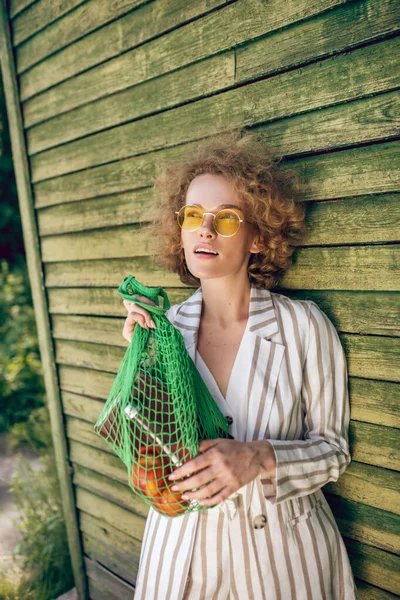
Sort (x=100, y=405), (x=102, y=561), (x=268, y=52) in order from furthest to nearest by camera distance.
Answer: (x=102, y=561) < (x=100, y=405) < (x=268, y=52)

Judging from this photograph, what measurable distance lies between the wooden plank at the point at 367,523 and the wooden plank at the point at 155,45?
182 centimetres

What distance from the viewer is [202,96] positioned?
2.05 metres

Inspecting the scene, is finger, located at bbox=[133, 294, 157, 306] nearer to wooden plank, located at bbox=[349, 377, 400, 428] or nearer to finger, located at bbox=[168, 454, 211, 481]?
finger, located at bbox=[168, 454, 211, 481]

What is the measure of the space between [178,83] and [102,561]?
9.58 feet

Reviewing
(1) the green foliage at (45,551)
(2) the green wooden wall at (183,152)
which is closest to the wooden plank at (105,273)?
(2) the green wooden wall at (183,152)

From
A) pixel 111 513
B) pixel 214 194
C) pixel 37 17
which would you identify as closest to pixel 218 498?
pixel 214 194

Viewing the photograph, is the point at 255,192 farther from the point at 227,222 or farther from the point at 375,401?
the point at 375,401

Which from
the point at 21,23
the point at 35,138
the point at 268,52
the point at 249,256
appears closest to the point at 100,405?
the point at 249,256

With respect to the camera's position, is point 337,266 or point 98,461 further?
point 98,461

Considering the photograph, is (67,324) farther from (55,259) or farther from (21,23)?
(21,23)

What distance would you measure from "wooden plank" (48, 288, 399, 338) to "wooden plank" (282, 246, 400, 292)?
0.11 ft

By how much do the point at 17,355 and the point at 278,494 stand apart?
227 inches

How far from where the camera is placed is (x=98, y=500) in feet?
9.89

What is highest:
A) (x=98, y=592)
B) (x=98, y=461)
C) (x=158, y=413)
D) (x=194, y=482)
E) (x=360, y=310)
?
(x=360, y=310)
